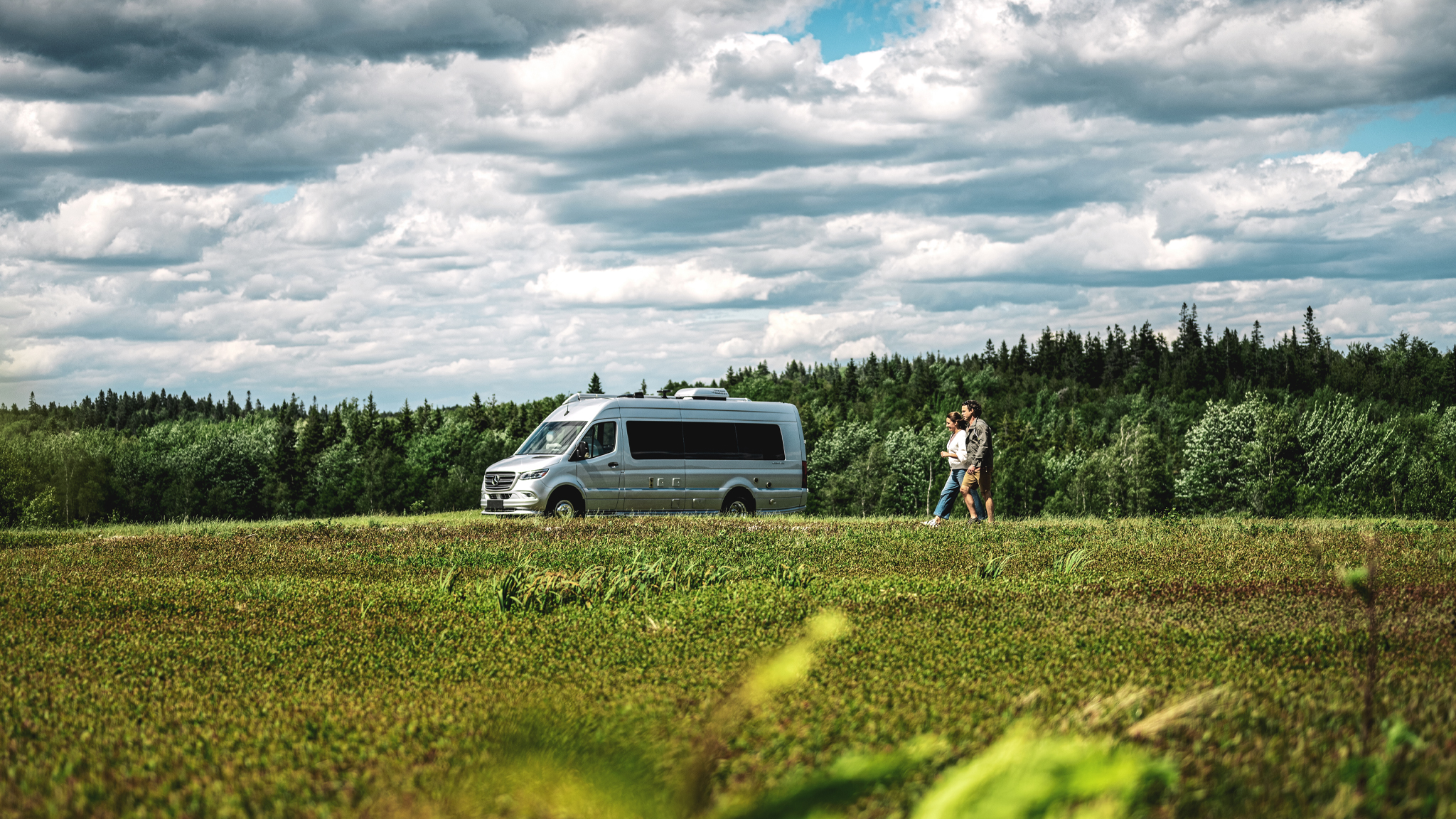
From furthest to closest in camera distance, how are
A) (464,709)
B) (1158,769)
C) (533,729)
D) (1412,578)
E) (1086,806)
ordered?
(1412,578), (464,709), (533,729), (1158,769), (1086,806)

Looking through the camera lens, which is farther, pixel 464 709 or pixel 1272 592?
pixel 1272 592

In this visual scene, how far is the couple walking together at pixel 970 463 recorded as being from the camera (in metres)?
17.5

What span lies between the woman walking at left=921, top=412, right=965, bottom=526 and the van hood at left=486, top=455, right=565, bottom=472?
341 inches

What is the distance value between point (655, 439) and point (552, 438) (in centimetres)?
232

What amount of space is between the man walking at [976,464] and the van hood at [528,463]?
9.16 metres

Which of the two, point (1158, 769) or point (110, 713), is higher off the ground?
point (1158, 769)

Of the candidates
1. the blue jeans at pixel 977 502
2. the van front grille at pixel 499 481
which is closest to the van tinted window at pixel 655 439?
the van front grille at pixel 499 481

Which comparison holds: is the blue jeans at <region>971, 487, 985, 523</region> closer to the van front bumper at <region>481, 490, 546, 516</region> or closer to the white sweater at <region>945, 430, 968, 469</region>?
the white sweater at <region>945, 430, 968, 469</region>

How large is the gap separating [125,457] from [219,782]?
10578 cm

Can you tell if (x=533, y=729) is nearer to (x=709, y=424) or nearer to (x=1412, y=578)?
(x=1412, y=578)

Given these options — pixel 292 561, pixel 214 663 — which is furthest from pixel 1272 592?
pixel 292 561

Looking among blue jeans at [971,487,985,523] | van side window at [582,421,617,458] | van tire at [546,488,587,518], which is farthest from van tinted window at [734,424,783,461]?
blue jeans at [971,487,985,523]

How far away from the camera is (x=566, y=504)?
73.7ft

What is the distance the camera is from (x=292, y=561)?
456 inches
